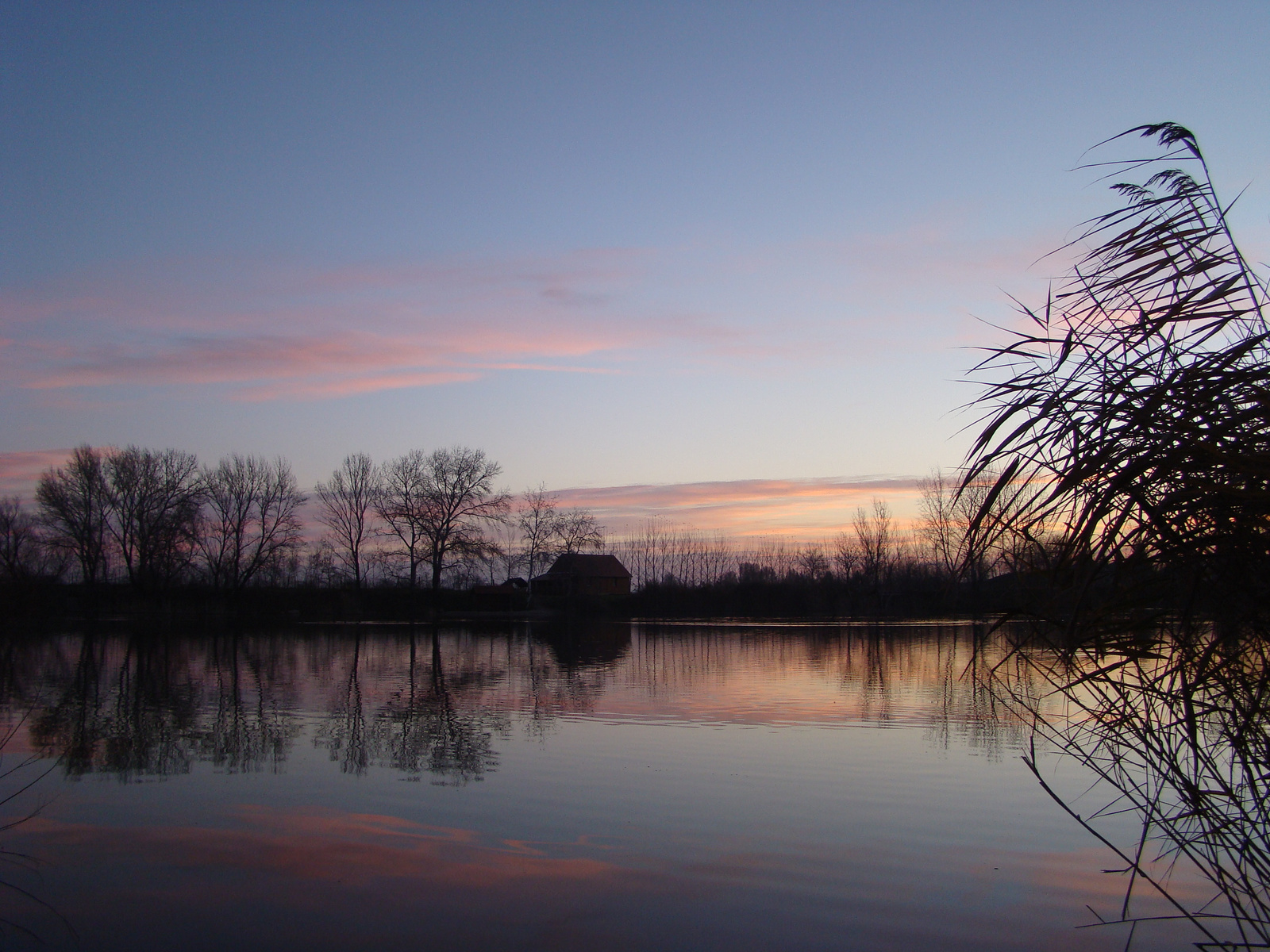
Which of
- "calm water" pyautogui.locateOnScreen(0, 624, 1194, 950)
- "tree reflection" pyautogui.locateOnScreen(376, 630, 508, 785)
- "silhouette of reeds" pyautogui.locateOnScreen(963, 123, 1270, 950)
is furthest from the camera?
"tree reflection" pyautogui.locateOnScreen(376, 630, 508, 785)

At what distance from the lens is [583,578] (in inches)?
3221

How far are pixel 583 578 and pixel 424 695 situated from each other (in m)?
62.6

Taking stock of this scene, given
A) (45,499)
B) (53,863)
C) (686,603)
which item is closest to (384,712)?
(53,863)

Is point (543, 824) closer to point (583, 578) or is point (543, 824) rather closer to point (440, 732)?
point (440, 732)

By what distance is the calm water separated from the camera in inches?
271

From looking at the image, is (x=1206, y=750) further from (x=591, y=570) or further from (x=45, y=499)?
(x=591, y=570)

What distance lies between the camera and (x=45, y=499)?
211 ft

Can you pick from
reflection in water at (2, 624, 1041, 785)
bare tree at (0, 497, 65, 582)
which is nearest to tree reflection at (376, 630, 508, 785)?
reflection in water at (2, 624, 1041, 785)

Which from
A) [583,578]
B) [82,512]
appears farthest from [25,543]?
[583,578]

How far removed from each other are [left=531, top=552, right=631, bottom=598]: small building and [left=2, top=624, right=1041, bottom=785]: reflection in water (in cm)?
4111

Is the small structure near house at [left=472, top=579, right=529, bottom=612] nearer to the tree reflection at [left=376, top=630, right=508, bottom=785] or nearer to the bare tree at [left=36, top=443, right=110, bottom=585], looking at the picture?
the bare tree at [left=36, top=443, right=110, bottom=585]

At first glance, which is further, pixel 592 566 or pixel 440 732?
pixel 592 566

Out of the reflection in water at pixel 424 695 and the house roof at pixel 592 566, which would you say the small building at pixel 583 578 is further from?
the reflection in water at pixel 424 695

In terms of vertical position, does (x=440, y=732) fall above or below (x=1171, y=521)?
below
